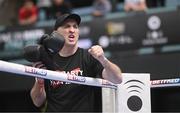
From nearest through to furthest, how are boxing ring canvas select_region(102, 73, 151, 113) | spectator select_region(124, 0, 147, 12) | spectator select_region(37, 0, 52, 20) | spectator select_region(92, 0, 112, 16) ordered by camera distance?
boxing ring canvas select_region(102, 73, 151, 113) < spectator select_region(124, 0, 147, 12) < spectator select_region(92, 0, 112, 16) < spectator select_region(37, 0, 52, 20)

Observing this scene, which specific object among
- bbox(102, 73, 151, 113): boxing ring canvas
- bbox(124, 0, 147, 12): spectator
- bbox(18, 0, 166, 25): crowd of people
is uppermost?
bbox(18, 0, 166, 25): crowd of people

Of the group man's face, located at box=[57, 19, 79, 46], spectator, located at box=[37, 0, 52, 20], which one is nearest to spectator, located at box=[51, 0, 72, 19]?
spectator, located at box=[37, 0, 52, 20]

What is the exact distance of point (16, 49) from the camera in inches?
355

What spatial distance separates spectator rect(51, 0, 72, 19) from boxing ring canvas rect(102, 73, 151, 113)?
17.5ft

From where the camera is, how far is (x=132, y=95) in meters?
3.16

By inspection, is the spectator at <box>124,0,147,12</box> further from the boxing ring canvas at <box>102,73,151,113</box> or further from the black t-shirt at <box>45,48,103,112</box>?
the boxing ring canvas at <box>102,73,151,113</box>

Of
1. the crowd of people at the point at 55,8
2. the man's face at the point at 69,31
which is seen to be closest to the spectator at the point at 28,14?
the crowd of people at the point at 55,8

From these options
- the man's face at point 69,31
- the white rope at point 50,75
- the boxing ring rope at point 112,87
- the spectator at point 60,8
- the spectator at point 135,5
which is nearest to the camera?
the white rope at point 50,75

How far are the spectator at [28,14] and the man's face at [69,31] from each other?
5.61 metres

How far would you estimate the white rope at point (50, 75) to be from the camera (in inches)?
107

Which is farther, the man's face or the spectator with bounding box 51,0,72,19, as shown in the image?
the spectator with bounding box 51,0,72,19

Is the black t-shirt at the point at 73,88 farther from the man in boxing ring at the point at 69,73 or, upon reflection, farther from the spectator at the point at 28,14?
the spectator at the point at 28,14

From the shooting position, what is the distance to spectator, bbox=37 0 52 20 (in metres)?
8.95

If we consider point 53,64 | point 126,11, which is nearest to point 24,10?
point 126,11
